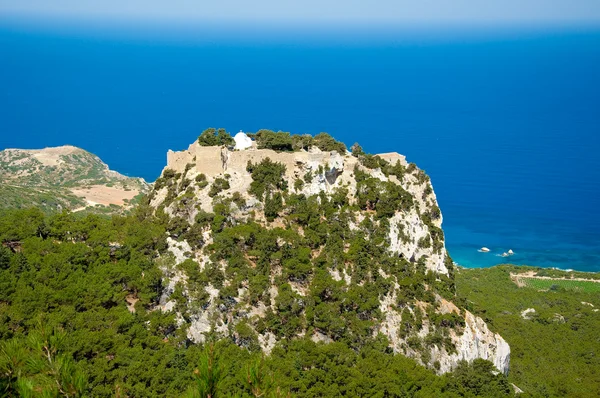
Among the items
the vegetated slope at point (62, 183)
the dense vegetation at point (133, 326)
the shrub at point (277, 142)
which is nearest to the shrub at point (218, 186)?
the dense vegetation at point (133, 326)

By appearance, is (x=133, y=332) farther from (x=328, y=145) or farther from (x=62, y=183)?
(x=62, y=183)

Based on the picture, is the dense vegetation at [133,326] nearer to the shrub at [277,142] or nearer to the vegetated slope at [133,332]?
the vegetated slope at [133,332]

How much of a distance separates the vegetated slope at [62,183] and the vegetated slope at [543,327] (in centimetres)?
3797

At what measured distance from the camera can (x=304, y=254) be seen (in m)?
28.6

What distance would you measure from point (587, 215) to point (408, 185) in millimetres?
63787

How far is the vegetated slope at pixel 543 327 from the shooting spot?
3459 centimetres

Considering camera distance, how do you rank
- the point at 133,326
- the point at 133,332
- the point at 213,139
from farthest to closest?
the point at 213,139, the point at 133,326, the point at 133,332

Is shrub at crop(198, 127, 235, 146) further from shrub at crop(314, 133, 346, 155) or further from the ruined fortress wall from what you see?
shrub at crop(314, 133, 346, 155)

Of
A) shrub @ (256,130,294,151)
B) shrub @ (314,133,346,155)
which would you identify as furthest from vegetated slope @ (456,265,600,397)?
shrub @ (256,130,294,151)

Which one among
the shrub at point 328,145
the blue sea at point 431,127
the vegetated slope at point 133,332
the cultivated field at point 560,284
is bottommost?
the vegetated slope at point 133,332

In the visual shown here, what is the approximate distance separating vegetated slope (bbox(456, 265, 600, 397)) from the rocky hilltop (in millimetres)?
4440

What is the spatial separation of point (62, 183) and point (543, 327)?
58.0 meters

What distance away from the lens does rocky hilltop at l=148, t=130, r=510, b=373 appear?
26.3 meters

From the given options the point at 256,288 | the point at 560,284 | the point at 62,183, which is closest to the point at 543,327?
the point at 560,284
